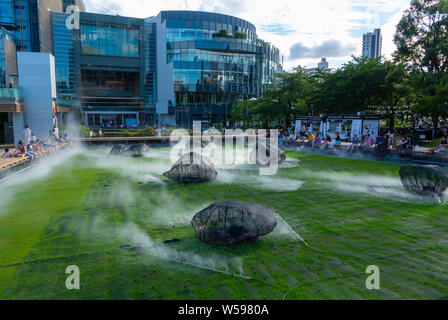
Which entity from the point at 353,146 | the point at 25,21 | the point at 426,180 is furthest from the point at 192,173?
the point at 25,21

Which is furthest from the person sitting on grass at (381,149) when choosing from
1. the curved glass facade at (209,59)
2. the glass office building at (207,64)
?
the curved glass facade at (209,59)

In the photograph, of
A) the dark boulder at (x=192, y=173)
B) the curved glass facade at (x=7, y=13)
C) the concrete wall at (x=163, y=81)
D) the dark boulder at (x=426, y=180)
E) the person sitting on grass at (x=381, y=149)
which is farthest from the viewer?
the concrete wall at (x=163, y=81)

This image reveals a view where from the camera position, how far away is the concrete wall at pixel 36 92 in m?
24.9

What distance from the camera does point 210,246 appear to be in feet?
21.3

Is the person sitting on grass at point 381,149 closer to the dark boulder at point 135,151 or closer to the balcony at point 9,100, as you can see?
the dark boulder at point 135,151

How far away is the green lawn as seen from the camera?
16.4 ft

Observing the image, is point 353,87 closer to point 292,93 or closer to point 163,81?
point 292,93

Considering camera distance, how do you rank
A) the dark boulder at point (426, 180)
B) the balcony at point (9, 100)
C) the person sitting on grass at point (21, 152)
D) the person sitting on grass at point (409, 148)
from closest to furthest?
the dark boulder at point (426, 180) < the person sitting on grass at point (21, 152) < the person sitting on grass at point (409, 148) < the balcony at point (9, 100)

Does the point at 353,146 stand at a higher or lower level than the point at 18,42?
lower

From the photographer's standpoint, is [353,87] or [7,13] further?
[7,13]

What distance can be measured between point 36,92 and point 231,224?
24.7m

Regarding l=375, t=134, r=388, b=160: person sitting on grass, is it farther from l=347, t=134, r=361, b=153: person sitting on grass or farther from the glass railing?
the glass railing

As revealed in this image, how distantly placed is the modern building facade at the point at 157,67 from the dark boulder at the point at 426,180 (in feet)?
155

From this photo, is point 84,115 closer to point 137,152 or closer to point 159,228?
point 137,152
